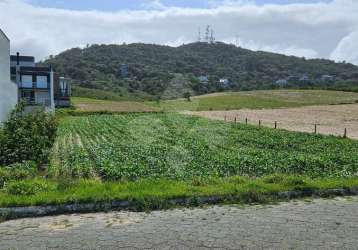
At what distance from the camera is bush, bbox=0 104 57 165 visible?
49.3ft

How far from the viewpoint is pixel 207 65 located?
4532 inches

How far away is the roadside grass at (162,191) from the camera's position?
350 inches

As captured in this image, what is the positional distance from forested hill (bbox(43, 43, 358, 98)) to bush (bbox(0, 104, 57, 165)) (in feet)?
207

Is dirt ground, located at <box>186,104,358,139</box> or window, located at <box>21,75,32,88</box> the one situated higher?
window, located at <box>21,75,32,88</box>

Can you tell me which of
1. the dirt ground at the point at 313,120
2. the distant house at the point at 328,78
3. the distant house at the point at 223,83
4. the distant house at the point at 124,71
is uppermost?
the distant house at the point at 328,78

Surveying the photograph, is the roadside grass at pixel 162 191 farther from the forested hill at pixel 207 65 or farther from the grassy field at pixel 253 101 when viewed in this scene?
the forested hill at pixel 207 65

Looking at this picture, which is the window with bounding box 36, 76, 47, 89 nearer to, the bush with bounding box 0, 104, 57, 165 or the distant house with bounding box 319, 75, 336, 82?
the bush with bounding box 0, 104, 57, 165

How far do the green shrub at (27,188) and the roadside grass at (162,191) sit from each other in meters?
0.02

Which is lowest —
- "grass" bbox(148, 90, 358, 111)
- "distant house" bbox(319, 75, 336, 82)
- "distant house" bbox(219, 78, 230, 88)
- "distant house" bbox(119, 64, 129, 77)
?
"grass" bbox(148, 90, 358, 111)

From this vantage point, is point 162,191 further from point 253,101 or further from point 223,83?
point 223,83

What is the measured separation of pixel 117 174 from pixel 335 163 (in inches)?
325

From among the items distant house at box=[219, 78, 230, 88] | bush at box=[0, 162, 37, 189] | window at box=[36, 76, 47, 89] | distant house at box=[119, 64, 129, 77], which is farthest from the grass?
bush at box=[0, 162, 37, 189]

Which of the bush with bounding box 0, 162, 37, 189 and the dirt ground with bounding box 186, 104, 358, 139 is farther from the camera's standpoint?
the dirt ground with bounding box 186, 104, 358, 139

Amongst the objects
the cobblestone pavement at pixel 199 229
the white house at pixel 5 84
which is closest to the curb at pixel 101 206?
the cobblestone pavement at pixel 199 229
